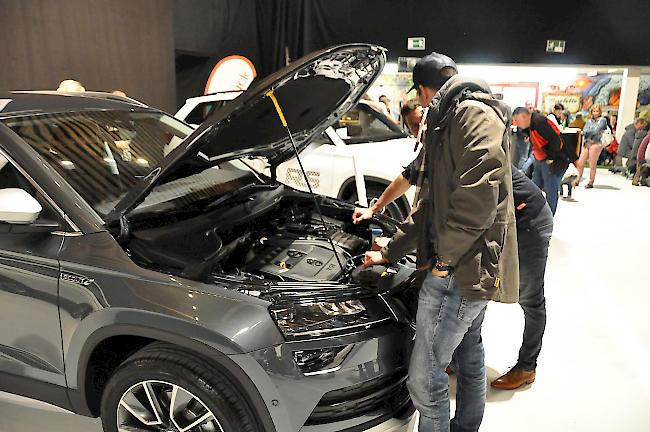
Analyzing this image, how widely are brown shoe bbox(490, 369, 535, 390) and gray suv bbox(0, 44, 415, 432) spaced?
96 centimetres

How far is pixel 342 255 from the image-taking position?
2.45 m

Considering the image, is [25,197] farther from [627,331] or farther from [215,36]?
[215,36]

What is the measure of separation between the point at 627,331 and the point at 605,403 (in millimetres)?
1019

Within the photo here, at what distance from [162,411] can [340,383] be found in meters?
0.64

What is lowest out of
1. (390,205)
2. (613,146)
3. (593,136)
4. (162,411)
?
(613,146)

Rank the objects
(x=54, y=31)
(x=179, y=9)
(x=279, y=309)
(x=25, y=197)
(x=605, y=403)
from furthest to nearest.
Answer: (x=179, y=9) → (x=54, y=31) → (x=605, y=403) → (x=25, y=197) → (x=279, y=309)

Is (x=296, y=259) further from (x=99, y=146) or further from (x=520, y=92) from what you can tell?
Result: (x=520, y=92)

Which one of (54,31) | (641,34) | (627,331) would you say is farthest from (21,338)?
(641,34)

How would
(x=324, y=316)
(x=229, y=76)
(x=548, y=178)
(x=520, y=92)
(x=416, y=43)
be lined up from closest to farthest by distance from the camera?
(x=324, y=316)
(x=548, y=178)
(x=229, y=76)
(x=416, y=43)
(x=520, y=92)

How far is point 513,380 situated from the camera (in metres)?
2.84

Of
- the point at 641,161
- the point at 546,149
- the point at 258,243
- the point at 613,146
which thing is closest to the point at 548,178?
the point at 546,149

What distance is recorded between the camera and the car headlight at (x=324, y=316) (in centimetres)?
176

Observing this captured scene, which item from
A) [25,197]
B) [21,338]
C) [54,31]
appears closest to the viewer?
[25,197]

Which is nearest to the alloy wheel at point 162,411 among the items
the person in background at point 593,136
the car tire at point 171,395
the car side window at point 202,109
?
the car tire at point 171,395
